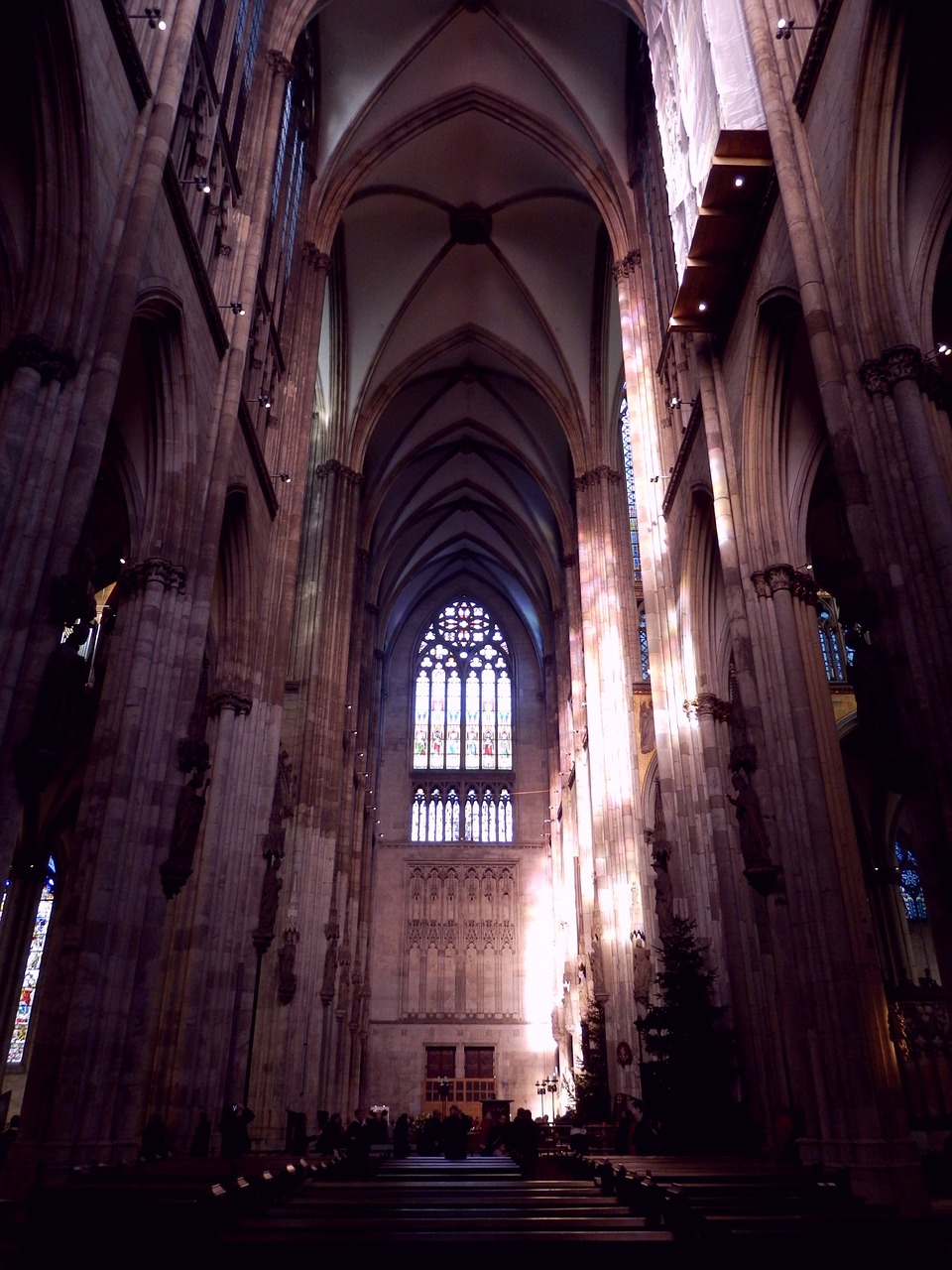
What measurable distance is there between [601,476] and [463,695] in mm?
15136

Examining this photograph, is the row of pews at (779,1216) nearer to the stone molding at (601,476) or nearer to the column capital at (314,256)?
the column capital at (314,256)

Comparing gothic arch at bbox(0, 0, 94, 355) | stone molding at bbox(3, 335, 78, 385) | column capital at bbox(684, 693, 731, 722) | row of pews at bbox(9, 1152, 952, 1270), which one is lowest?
row of pews at bbox(9, 1152, 952, 1270)

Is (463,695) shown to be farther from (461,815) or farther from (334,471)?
(334,471)

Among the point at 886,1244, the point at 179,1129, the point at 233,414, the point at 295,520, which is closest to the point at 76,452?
the point at 233,414

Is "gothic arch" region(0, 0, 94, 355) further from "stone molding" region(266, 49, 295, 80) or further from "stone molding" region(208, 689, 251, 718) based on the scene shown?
"stone molding" region(266, 49, 295, 80)

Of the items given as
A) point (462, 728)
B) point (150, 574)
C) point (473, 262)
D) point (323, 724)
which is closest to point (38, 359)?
point (150, 574)

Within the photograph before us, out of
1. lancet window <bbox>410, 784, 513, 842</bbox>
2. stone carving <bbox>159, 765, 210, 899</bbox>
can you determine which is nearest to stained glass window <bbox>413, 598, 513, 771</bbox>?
lancet window <bbox>410, 784, 513, 842</bbox>

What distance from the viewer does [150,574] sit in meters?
10.6

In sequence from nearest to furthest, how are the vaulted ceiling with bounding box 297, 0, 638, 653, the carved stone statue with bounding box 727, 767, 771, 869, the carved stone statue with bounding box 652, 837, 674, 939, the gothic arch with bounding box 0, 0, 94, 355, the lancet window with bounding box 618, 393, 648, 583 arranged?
the gothic arch with bounding box 0, 0, 94, 355 → the carved stone statue with bounding box 727, 767, 771, 869 → the carved stone statue with bounding box 652, 837, 674, 939 → the vaulted ceiling with bounding box 297, 0, 638, 653 → the lancet window with bounding box 618, 393, 648, 583

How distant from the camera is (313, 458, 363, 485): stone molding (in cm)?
2536

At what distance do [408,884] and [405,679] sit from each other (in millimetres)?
8040

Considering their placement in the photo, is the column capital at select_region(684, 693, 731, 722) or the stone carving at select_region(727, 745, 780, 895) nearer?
the stone carving at select_region(727, 745, 780, 895)

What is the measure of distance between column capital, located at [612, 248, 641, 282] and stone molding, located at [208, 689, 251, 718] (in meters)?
12.2

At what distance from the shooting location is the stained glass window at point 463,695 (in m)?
37.3
